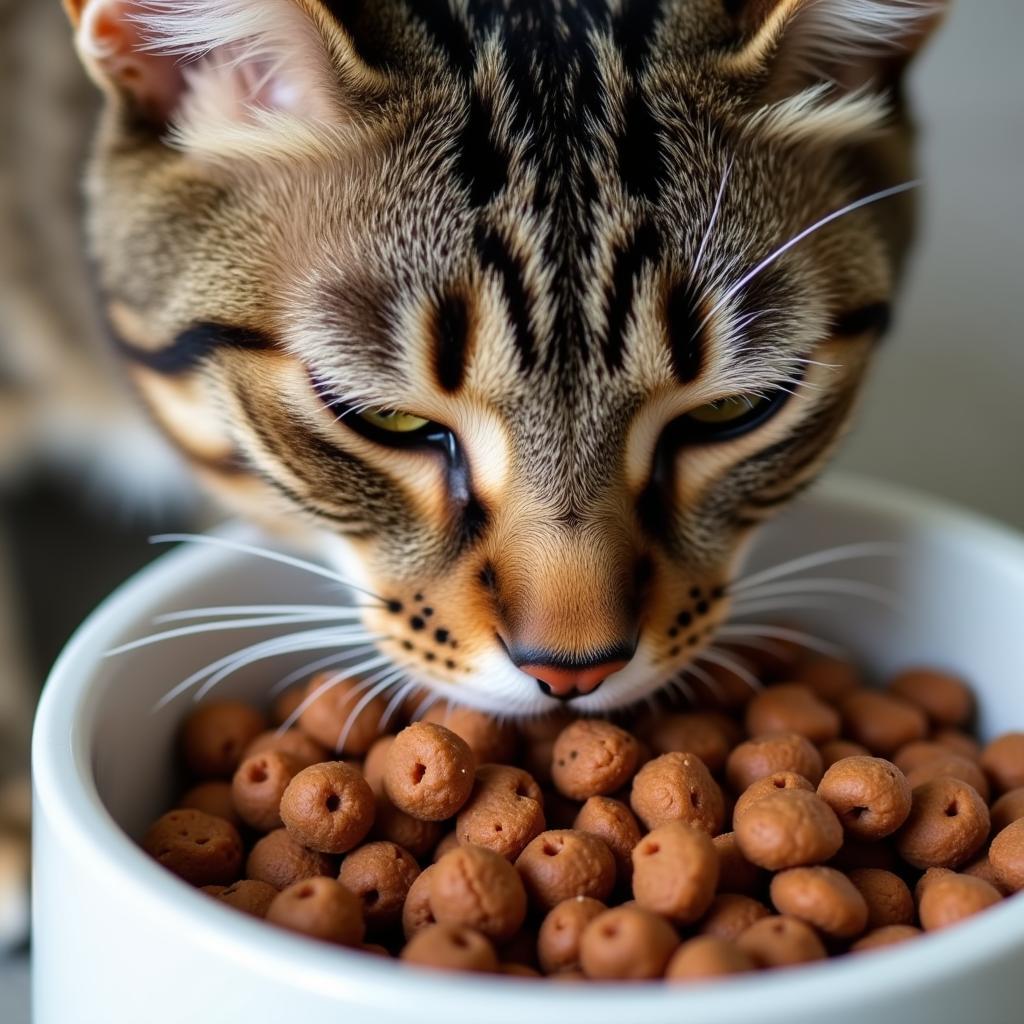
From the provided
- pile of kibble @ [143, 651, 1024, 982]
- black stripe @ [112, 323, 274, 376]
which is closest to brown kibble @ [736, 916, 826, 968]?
pile of kibble @ [143, 651, 1024, 982]

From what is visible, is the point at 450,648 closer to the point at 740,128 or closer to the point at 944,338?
the point at 740,128

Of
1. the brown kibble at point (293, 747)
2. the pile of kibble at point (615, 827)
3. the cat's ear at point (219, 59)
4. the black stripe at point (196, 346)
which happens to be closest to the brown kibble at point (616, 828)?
the pile of kibble at point (615, 827)

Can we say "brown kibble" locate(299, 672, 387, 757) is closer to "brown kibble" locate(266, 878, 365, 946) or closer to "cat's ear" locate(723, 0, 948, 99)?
"brown kibble" locate(266, 878, 365, 946)

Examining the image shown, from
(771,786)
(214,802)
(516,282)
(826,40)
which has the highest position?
(826,40)

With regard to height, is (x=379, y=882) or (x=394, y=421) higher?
(x=394, y=421)

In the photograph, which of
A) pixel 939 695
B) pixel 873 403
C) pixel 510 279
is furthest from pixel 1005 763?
pixel 873 403

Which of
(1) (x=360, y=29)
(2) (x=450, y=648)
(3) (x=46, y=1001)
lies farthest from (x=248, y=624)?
(1) (x=360, y=29)

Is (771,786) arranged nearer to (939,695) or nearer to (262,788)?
(939,695)

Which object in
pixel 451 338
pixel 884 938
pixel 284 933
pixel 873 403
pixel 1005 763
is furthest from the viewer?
pixel 873 403
